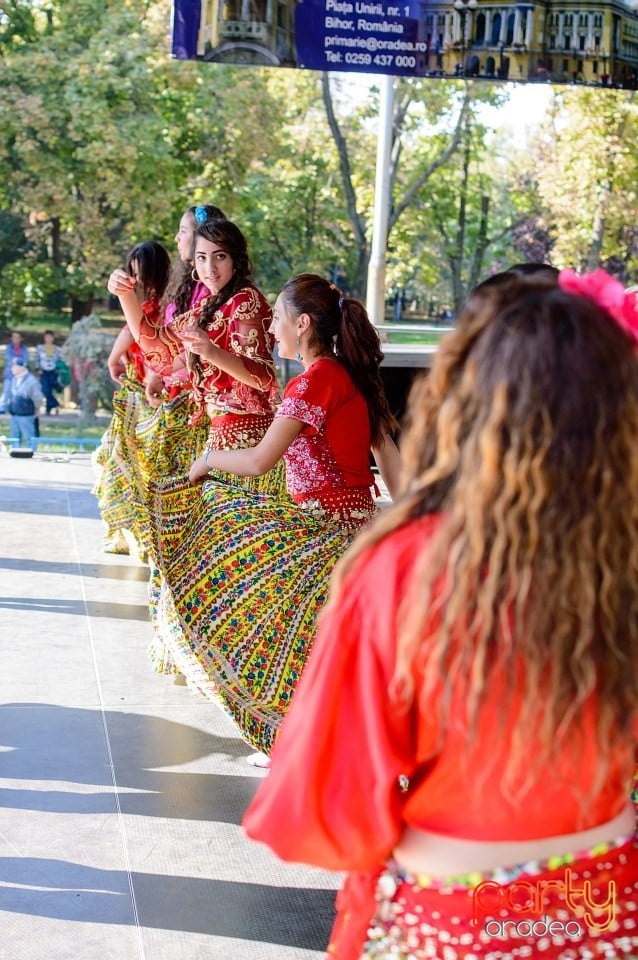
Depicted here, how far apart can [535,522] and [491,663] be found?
0.17 metres

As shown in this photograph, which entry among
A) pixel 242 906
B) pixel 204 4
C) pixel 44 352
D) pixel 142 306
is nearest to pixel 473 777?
pixel 242 906

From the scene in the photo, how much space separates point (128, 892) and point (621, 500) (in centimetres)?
228

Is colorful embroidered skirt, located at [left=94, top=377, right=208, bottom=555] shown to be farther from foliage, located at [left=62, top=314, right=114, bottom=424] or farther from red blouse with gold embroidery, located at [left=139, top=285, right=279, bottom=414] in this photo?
foliage, located at [left=62, top=314, right=114, bottom=424]

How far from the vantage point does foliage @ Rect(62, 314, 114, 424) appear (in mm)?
14859

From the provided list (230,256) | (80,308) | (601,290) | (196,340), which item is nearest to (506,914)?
(601,290)

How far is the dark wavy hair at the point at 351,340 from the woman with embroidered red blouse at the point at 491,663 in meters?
2.36

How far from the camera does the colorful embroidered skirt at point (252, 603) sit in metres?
3.80

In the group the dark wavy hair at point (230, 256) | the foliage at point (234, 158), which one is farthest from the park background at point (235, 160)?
the dark wavy hair at point (230, 256)

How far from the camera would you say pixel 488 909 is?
4.79ft

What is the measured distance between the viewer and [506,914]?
1.47 m

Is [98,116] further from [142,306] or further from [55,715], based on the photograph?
[55,715]

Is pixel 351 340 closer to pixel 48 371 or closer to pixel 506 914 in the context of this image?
pixel 506 914

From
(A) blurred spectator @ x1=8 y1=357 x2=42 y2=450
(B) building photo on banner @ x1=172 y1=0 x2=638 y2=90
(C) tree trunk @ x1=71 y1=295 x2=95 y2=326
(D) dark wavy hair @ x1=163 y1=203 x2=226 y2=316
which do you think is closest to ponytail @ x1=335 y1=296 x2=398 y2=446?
(D) dark wavy hair @ x1=163 y1=203 x2=226 y2=316

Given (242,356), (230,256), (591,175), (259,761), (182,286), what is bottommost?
(259,761)
